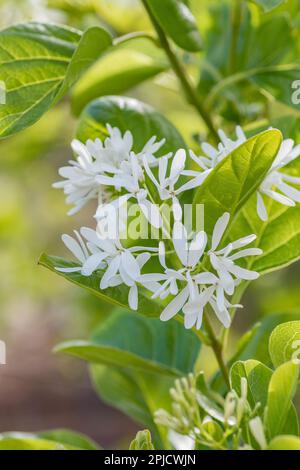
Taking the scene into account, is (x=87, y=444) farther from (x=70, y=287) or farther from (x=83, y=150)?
(x=70, y=287)

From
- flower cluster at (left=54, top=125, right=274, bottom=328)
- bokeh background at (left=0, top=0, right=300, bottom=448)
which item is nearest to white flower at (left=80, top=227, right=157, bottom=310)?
flower cluster at (left=54, top=125, right=274, bottom=328)

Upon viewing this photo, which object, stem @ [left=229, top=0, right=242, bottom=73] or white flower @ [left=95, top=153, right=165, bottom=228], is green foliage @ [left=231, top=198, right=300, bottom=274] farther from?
stem @ [left=229, top=0, right=242, bottom=73]

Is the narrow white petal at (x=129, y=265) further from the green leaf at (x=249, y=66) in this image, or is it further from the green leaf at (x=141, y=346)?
the green leaf at (x=249, y=66)

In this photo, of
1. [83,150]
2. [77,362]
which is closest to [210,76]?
[83,150]

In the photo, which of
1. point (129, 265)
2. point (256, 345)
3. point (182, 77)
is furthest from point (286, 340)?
point (182, 77)

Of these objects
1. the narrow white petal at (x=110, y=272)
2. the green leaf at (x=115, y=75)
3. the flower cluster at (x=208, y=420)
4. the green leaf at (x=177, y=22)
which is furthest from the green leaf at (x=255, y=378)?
the green leaf at (x=115, y=75)

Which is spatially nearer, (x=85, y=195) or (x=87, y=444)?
(x=85, y=195)
